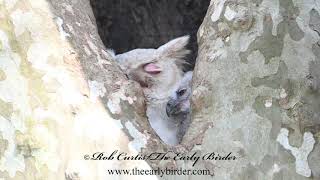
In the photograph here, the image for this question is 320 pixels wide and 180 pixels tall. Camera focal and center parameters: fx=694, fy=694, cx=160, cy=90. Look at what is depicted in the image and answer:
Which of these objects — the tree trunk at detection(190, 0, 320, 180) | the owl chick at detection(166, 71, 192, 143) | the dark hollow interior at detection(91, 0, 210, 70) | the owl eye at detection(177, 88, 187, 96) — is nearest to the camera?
the tree trunk at detection(190, 0, 320, 180)

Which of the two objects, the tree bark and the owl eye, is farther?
the owl eye

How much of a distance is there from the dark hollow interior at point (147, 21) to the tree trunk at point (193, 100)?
7.82ft

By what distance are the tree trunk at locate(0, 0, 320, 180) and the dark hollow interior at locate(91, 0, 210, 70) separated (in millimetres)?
2385

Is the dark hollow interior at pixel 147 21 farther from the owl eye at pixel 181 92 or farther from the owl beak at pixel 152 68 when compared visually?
the owl eye at pixel 181 92

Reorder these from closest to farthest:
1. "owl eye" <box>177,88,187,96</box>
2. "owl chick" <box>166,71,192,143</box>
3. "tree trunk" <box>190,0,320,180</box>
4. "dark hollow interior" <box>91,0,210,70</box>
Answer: "tree trunk" <box>190,0,320,180</box> < "owl chick" <box>166,71,192,143</box> < "owl eye" <box>177,88,187,96</box> < "dark hollow interior" <box>91,0,210,70</box>

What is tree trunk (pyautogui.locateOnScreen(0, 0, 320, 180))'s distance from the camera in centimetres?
189

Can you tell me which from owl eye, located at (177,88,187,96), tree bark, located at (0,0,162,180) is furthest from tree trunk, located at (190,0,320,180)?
owl eye, located at (177,88,187,96)

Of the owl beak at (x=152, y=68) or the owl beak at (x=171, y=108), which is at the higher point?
the owl beak at (x=152, y=68)

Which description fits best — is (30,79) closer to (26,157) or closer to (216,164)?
(26,157)

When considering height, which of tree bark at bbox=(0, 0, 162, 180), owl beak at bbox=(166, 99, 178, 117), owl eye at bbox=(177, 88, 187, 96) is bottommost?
owl beak at bbox=(166, 99, 178, 117)

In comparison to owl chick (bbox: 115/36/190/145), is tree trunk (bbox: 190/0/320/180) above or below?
above

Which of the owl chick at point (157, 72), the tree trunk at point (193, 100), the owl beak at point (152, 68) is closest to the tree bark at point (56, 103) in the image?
the tree trunk at point (193, 100)

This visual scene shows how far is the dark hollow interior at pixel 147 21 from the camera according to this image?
14.6 ft

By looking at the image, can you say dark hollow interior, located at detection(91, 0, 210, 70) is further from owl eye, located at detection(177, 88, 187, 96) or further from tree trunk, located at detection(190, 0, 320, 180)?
tree trunk, located at detection(190, 0, 320, 180)
